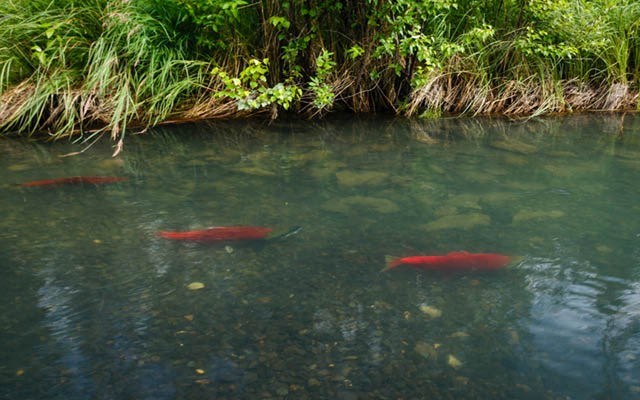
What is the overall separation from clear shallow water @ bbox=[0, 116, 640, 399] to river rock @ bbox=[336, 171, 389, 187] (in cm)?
2

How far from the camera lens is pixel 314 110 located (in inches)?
270

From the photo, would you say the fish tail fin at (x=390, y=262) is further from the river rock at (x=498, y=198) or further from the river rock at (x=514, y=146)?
the river rock at (x=514, y=146)

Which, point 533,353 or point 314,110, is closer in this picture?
point 533,353

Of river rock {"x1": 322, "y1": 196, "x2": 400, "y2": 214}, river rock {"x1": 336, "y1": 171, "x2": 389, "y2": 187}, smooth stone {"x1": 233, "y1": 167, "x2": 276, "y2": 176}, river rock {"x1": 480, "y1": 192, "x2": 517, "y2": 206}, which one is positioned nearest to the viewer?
river rock {"x1": 322, "y1": 196, "x2": 400, "y2": 214}

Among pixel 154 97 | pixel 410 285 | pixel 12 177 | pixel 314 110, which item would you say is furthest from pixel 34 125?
pixel 410 285

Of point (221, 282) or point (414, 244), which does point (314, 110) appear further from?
point (221, 282)

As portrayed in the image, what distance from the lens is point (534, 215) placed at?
12.4 feet

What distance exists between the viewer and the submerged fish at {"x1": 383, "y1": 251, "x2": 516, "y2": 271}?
9.73 feet

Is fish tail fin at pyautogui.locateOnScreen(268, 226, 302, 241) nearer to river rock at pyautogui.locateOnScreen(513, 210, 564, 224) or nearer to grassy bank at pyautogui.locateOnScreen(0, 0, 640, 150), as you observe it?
river rock at pyautogui.locateOnScreen(513, 210, 564, 224)

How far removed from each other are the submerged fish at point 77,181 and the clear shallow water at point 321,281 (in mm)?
115

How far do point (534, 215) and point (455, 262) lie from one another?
1.06 m

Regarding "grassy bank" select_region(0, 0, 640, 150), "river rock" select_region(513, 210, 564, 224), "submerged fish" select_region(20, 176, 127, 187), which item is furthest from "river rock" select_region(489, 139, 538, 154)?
"submerged fish" select_region(20, 176, 127, 187)

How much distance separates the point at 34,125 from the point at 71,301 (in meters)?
3.84

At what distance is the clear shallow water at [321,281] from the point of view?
2197mm
